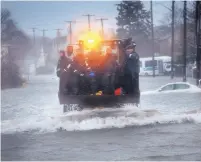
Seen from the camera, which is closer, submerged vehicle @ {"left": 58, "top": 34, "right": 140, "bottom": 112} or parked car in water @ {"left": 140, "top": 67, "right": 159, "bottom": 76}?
submerged vehicle @ {"left": 58, "top": 34, "right": 140, "bottom": 112}

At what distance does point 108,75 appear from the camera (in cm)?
1598

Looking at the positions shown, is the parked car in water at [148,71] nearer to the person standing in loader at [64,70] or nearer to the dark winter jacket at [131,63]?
the person standing in loader at [64,70]

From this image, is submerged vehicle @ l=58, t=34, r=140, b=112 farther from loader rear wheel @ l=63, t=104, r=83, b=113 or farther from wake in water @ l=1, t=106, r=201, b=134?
wake in water @ l=1, t=106, r=201, b=134

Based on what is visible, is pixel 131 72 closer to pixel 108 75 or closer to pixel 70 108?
pixel 108 75

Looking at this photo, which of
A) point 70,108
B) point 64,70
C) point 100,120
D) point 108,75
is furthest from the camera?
point 70,108

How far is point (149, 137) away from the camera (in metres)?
11.9

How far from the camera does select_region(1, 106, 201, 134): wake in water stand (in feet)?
45.6

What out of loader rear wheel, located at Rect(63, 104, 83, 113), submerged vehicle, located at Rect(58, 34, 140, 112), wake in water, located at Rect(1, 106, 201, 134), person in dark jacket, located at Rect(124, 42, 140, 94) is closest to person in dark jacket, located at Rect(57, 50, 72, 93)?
submerged vehicle, located at Rect(58, 34, 140, 112)

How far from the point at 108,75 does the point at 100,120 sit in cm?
212

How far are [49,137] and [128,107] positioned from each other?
4444mm

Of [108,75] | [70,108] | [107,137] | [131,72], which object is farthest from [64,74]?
[107,137]

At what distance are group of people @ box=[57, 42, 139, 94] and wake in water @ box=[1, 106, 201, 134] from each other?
35.6 inches

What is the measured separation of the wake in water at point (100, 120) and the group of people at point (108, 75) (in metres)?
0.90

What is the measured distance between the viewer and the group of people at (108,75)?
15984 mm
